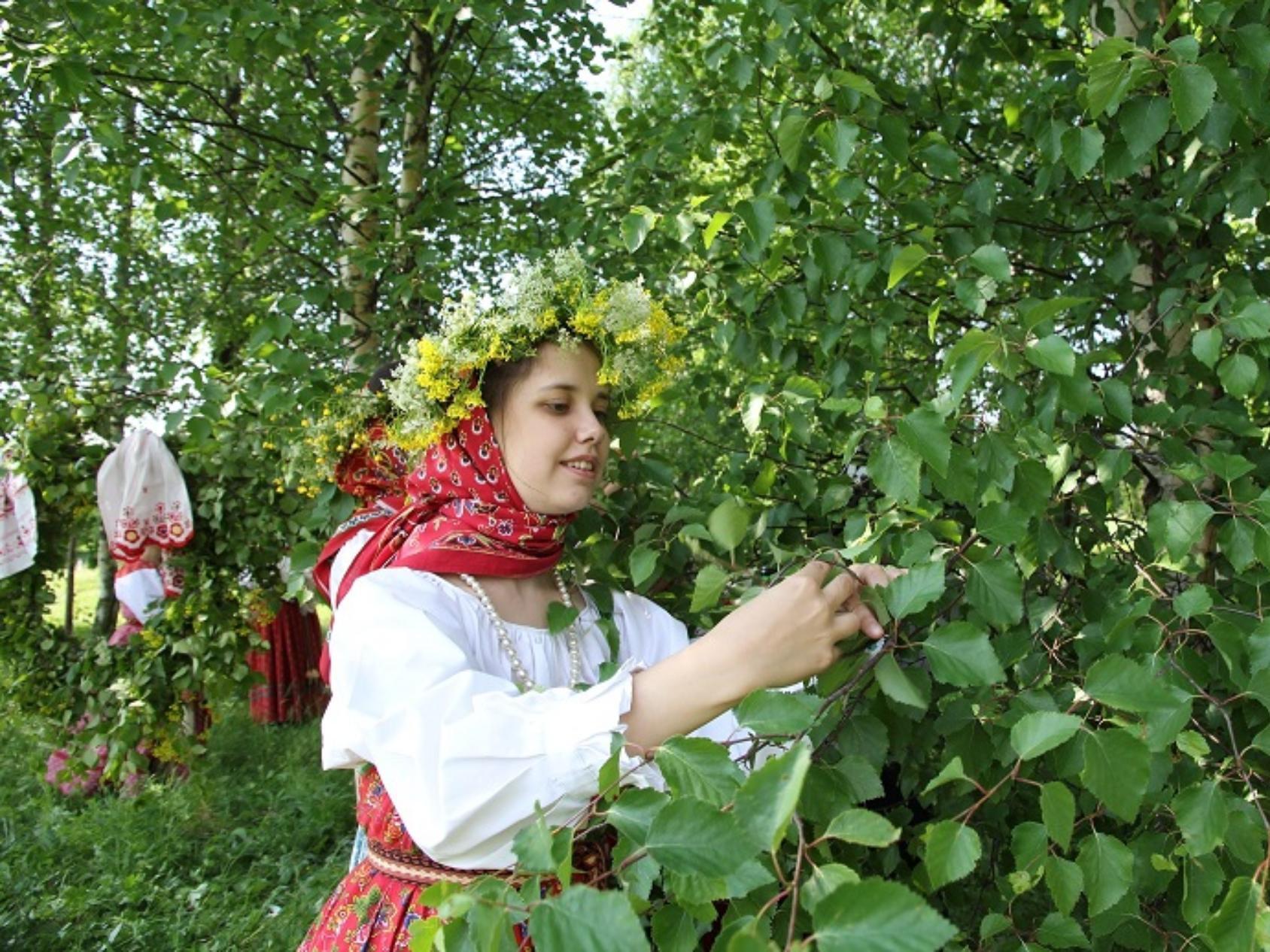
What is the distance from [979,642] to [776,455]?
126cm

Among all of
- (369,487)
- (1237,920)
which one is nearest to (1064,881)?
(1237,920)

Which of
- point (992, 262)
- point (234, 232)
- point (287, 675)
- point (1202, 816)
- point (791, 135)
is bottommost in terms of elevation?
point (287, 675)

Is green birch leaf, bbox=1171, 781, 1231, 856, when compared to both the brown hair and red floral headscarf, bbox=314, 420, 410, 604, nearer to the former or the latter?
the brown hair

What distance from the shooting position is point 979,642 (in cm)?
97

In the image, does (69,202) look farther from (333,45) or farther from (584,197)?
(584,197)

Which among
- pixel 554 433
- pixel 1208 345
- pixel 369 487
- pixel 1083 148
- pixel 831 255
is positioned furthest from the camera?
pixel 369 487

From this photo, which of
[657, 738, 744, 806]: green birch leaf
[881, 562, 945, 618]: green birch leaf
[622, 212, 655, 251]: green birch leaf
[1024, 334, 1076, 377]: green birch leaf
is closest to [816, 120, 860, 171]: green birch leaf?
[622, 212, 655, 251]: green birch leaf

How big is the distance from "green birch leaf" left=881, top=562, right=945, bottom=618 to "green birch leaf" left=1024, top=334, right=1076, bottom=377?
245mm

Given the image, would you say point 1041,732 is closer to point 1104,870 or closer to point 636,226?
point 1104,870

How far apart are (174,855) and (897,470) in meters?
3.86

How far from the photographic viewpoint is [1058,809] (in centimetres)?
88

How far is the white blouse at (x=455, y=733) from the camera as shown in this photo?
1.13 meters

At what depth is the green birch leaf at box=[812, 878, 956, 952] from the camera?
603 millimetres

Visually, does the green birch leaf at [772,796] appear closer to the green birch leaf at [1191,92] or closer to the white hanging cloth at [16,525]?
the green birch leaf at [1191,92]
